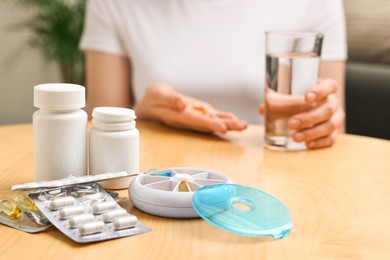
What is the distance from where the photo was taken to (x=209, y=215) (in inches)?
26.3

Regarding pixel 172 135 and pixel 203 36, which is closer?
pixel 172 135

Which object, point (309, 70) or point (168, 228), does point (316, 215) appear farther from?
point (309, 70)

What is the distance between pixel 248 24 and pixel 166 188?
2.93ft

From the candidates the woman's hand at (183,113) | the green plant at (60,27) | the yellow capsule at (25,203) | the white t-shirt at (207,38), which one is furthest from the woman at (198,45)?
the green plant at (60,27)

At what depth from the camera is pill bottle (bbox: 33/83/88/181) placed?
30.1 inches

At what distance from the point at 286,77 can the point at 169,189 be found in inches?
16.1

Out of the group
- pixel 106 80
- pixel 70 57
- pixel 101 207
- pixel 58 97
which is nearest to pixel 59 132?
pixel 58 97

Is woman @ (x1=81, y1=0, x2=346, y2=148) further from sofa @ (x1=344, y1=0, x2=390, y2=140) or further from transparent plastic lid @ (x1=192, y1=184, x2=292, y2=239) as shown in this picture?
transparent plastic lid @ (x1=192, y1=184, x2=292, y2=239)

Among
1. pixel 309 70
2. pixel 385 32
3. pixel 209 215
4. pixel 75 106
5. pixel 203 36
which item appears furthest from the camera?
pixel 385 32

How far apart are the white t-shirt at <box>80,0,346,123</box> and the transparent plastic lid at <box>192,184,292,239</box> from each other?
32.5 inches

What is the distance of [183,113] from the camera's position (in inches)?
46.3

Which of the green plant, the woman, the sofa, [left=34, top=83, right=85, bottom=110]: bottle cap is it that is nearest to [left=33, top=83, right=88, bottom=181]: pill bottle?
[left=34, top=83, right=85, bottom=110]: bottle cap

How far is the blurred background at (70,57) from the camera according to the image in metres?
1.87

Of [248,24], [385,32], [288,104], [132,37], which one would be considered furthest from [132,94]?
[385,32]
